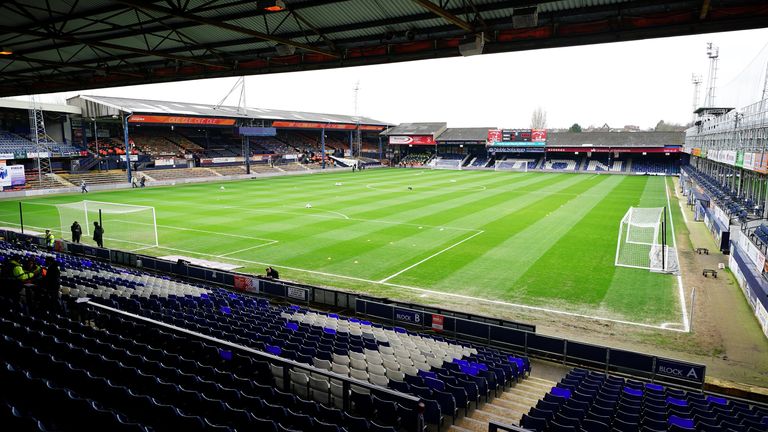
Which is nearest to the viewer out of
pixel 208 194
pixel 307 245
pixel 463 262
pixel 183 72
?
pixel 183 72

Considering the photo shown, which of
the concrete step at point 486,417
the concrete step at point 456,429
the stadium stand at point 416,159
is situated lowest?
the concrete step at point 486,417

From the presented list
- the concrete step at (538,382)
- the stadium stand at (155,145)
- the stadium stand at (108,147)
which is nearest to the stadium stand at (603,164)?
the stadium stand at (155,145)

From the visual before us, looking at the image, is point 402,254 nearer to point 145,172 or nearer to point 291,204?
point 291,204

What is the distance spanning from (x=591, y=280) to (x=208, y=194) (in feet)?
131

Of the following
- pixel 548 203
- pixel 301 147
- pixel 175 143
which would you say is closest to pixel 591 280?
pixel 548 203

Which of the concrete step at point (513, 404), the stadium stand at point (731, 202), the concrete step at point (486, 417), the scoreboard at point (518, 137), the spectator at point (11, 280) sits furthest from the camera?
the scoreboard at point (518, 137)

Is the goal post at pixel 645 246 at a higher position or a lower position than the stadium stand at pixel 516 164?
lower

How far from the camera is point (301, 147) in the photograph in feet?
303

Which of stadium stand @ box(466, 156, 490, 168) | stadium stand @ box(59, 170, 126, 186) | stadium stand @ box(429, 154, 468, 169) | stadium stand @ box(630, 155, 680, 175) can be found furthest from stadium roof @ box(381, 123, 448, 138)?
stadium stand @ box(59, 170, 126, 186)

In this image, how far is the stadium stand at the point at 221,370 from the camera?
226 inches

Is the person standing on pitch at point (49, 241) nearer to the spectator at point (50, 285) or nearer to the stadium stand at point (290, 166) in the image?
the spectator at point (50, 285)

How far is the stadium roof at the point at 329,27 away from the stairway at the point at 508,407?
8.09m

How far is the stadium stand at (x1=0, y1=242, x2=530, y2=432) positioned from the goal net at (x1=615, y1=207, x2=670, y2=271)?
1341 centimetres

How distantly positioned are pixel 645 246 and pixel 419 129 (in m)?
78.6
